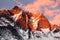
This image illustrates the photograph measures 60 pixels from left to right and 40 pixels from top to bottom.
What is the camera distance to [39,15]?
4234 millimetres

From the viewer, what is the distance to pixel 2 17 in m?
4.02

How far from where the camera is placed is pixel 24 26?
13.5 ft

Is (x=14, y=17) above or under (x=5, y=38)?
above

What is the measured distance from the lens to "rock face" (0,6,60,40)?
400 centimetres

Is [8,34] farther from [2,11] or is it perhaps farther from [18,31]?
[2,11]

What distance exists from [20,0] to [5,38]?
0.89 metres

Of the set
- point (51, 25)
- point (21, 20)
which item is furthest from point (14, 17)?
point (51, 25)

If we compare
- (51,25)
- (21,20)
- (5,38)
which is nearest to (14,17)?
(21,20)

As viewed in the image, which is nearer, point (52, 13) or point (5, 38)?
point (5, 38)

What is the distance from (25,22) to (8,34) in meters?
0.45

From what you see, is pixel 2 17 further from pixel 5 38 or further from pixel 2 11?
pixel 5 38

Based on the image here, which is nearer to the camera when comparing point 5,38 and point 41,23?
point 5,38

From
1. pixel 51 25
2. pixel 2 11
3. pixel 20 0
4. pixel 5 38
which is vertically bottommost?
pixel 5 38

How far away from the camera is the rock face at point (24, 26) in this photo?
400 centimetres
